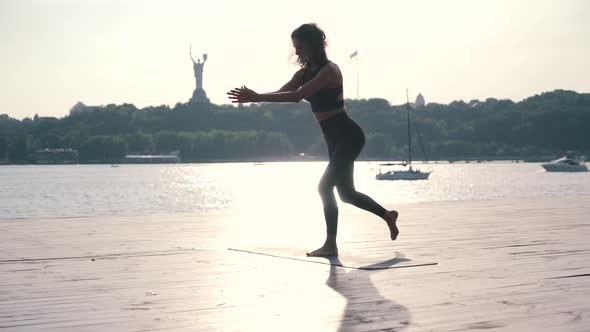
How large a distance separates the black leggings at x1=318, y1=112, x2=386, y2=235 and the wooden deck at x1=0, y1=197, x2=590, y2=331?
0.42 metres

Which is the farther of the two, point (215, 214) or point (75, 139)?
point (75, 139)

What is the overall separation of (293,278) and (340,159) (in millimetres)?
1471

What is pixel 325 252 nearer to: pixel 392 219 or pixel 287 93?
pixel 392 219

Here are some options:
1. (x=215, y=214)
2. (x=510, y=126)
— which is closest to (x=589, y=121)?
(x=510, y=126)

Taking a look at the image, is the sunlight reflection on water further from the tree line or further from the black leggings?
the tree line

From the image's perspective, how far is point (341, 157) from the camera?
7.06 meters

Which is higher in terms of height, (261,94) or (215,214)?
Result: (261,94)

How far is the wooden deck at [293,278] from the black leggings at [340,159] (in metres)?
0.42

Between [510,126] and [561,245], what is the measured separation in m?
164

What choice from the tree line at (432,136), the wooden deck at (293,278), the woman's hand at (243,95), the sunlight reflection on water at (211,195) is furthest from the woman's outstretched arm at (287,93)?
the tree line at (432,136)

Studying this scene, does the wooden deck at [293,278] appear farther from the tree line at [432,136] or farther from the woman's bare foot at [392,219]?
the tree line at [432,136]

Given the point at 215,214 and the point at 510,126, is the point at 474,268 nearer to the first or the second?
the point at 215,214

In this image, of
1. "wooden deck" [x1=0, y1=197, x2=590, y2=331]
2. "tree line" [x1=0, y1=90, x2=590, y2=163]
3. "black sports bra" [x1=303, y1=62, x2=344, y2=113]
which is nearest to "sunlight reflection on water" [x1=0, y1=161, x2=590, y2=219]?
"wooden deck" [x1=0, y1=197, x2=590, y2=331]

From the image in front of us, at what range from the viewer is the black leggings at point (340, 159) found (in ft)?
23.1
